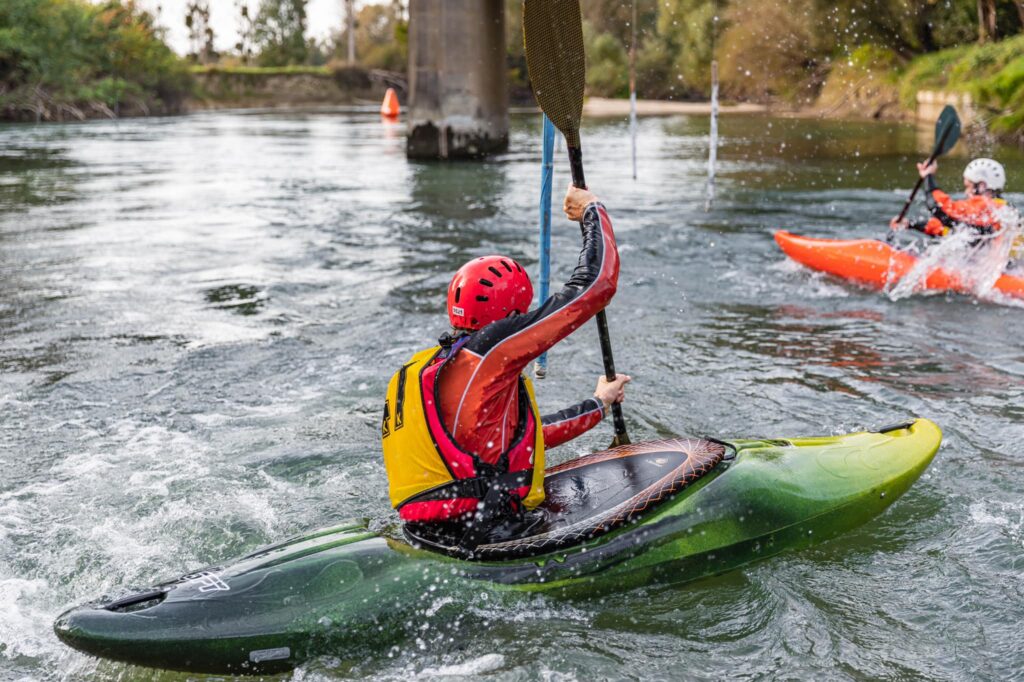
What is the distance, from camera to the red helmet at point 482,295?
3.35 meters

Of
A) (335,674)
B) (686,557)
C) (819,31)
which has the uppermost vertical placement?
(819,31)

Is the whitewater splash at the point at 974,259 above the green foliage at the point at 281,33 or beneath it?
beneath

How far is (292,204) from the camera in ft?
48.6

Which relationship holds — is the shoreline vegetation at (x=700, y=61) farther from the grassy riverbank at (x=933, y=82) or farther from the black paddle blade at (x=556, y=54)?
the black paddle blade at (x=556, y=54)

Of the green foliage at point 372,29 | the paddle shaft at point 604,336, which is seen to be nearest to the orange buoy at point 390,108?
the green foliage at point 372,29

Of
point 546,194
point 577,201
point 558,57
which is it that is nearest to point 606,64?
point 546,194

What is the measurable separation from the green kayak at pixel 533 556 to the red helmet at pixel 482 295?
0.79 m

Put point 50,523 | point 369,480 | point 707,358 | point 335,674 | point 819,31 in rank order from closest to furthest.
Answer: point 335,674 < point 50,523 < point 369,480 < point 707,358 < point 819,31

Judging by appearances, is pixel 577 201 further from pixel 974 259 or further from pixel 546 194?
pixel 974 259

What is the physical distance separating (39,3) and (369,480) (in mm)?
35853

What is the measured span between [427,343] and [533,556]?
4.29 meters

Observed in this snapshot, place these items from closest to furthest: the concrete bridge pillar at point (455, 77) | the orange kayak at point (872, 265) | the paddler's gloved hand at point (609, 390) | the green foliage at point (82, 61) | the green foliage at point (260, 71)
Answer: the paddler's gloved hand at point (609, 390) → the orange kayak at point (872, 265) → the concrete bridge pillar at point (455, 77) → the green foliage at point (82, 61) → the green foliage at point (260, 71)

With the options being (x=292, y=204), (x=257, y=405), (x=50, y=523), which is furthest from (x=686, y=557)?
(x=292, y=204)

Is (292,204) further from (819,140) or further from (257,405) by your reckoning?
(819,140)
